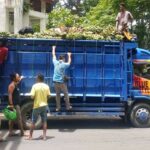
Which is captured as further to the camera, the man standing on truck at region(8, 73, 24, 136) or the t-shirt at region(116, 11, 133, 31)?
the t-shirt at region(116, 11, 133, 31)

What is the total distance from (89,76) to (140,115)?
1.92 metres

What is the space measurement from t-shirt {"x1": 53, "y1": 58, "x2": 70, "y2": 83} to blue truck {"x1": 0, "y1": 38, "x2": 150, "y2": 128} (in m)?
0.36

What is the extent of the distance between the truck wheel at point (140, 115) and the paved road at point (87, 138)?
258 millimetres

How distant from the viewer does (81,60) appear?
16078 millimetres

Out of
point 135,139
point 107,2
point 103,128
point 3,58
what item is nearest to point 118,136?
point 135,139


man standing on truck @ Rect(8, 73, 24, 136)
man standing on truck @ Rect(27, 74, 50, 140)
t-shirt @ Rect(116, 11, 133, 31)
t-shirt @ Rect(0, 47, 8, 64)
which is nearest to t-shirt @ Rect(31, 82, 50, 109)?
man standing on truck @ Rect(27, 74, 50, 140)

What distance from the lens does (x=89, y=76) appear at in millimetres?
16172

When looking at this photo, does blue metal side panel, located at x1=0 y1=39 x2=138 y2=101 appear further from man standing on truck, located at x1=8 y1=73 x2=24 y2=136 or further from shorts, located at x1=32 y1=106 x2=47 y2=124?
shorts, located at x1=32 y1=106 x2=47 y2=124

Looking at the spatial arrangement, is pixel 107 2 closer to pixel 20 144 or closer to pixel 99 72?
pixel 99 72

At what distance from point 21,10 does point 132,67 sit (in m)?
15.3

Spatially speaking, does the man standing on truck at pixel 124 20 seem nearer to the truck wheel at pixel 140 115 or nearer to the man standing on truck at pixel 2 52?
the truck wheel at pixel 140 115

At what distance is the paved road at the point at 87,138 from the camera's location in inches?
511

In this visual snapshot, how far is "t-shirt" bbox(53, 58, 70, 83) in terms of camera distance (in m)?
15.6

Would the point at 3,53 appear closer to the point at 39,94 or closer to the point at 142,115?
the point at 39,94
